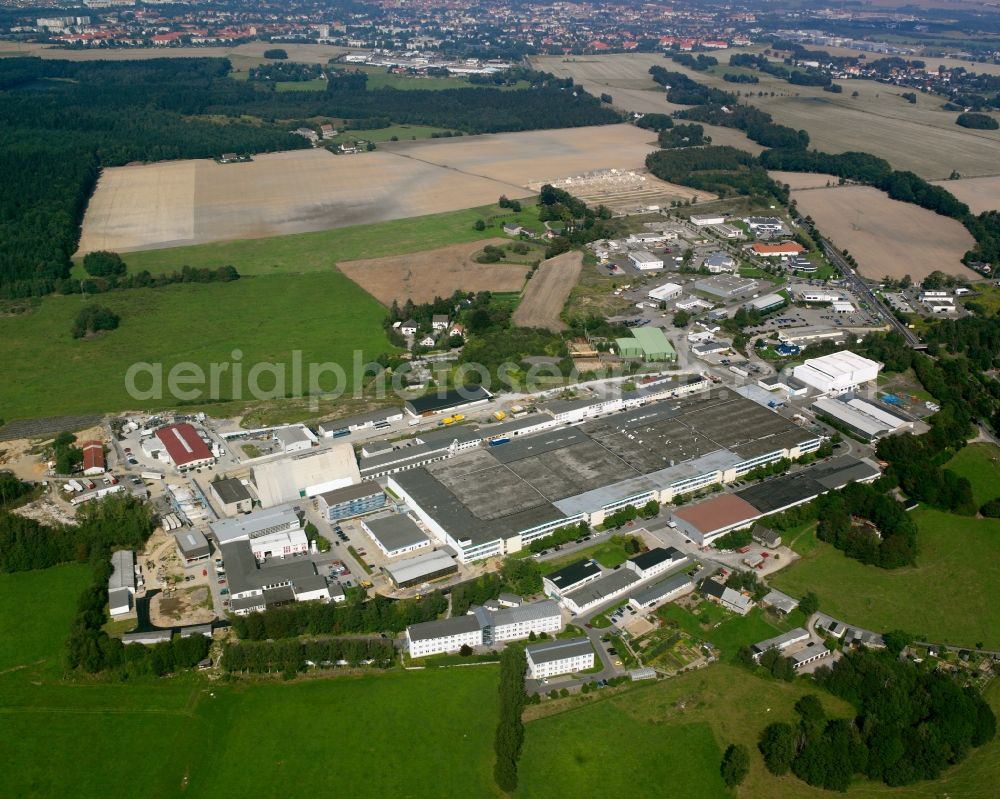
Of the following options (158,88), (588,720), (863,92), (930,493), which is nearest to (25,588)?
(588,720)

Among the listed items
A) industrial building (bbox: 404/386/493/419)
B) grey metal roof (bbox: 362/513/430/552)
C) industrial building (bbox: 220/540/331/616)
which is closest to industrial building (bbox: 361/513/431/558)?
grey metal roof (bbox: 362/513/430/552)

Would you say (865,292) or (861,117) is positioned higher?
(861,117)

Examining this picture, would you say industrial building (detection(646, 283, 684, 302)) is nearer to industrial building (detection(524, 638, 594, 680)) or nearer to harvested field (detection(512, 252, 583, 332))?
harvested field (detection(512, 252, 583, 332))

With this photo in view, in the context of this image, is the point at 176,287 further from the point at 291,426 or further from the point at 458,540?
the point at 458,540

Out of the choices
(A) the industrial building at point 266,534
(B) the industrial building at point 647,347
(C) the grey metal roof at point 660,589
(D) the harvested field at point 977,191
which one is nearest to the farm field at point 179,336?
(A) the industrial building at point 266,534

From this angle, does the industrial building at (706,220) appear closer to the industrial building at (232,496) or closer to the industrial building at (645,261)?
the industrial building at (645,261)

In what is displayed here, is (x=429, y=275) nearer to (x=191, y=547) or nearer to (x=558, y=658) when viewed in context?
(x=191, y=547)

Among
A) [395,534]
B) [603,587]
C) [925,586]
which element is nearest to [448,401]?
[395,534]
